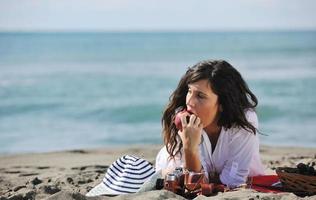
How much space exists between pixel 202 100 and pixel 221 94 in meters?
0.20

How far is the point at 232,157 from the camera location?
17.9ft

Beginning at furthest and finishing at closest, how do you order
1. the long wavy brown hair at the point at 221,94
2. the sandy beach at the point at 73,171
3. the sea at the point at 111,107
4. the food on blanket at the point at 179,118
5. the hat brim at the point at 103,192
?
the sea at the point at 111,107 → the hat brim at the point at 103,192 → the long wavy brown hair at the point at 221,94 → the food on blanket at the point at 179,118 → the sandy beach at the point at 73,171

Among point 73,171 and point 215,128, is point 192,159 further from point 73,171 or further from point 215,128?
point 73,171

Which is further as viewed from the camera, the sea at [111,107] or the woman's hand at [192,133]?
the sea at [111,107]

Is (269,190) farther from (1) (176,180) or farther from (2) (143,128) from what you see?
(2) (143,128)

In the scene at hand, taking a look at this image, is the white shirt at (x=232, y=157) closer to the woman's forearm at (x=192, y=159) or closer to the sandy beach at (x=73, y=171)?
the woman's forearm at (x=192, y=159)

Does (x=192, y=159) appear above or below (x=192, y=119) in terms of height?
below

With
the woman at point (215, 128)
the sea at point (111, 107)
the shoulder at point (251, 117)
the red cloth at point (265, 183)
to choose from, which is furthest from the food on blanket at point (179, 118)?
the sea at point (111, 107)

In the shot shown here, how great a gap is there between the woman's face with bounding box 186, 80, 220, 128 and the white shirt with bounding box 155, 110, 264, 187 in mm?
160

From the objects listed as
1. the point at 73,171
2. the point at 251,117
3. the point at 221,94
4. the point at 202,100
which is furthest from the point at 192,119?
the point at 73,171

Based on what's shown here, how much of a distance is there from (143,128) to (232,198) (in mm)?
8323

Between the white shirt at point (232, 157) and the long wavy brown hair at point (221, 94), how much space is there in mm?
66

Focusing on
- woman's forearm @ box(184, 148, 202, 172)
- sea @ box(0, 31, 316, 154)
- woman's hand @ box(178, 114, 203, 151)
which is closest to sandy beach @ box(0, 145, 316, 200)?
woman's forearm @ box(184, 148, 202, 172)

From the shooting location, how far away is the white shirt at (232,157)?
17.7 feet
